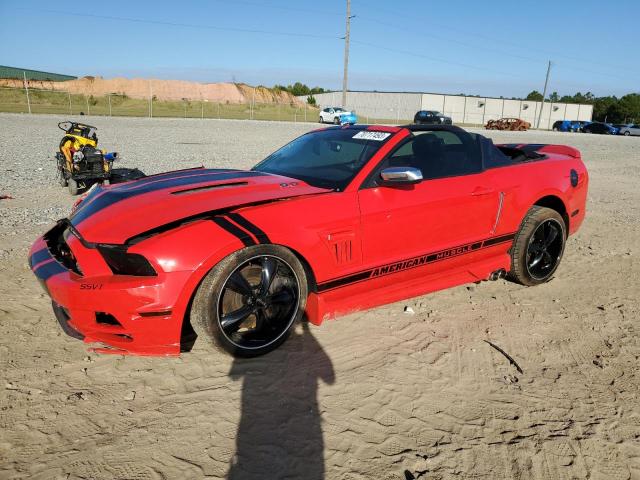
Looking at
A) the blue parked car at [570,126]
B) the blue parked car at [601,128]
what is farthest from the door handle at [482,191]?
the blue parked car at [570,126]

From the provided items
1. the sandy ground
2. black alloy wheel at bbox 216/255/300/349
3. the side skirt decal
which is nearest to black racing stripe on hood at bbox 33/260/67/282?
the sandy ground

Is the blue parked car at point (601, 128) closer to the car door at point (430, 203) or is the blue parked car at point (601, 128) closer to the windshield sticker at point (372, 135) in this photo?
the car door at point (430, 203)

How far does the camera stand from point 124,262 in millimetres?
2643

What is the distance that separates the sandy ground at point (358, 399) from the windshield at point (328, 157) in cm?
115

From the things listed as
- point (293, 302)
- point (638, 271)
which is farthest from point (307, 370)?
point (638, 271)

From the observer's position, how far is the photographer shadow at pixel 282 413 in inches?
85.1

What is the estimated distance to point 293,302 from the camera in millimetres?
3123

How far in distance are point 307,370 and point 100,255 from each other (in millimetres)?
1430

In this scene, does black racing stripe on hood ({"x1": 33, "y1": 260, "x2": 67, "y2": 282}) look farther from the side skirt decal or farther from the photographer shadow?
the side skirt decal

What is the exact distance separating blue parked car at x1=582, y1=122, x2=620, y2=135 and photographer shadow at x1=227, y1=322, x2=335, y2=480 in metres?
51.1

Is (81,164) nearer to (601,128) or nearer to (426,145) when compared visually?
(426,145)

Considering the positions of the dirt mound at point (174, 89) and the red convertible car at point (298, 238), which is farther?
the dirt mound at point (174, 89)

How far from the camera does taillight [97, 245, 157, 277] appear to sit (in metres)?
2.60

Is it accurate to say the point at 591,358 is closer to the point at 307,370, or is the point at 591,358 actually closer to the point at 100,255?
the point at 307,370
